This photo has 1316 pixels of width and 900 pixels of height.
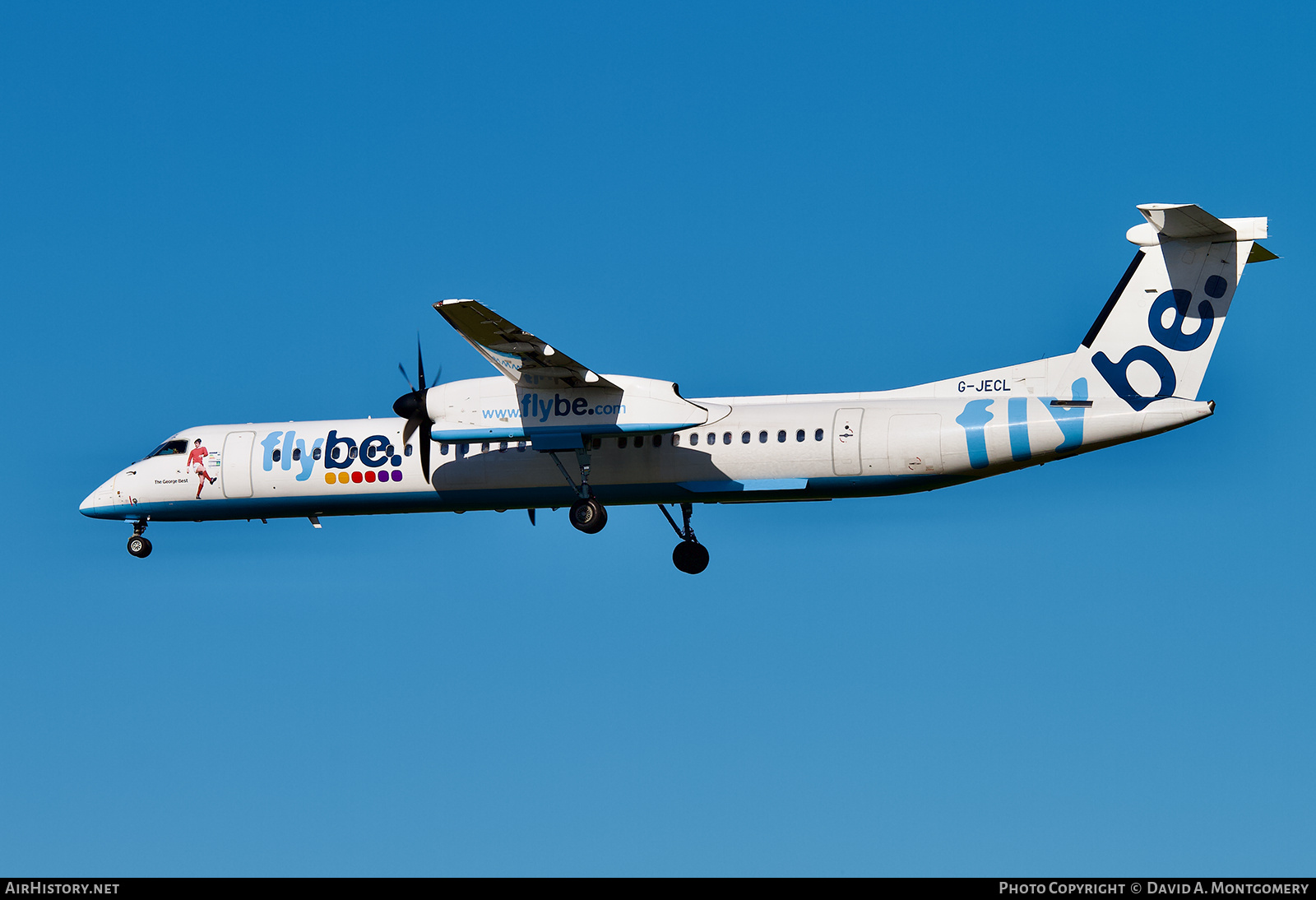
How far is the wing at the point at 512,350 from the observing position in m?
24.2

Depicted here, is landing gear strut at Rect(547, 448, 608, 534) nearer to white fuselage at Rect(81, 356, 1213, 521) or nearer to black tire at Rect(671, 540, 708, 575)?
white fuselage at Rect(81, 356, 1213, 521)

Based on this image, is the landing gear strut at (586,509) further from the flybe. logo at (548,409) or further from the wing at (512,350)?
the wing at (512,350)

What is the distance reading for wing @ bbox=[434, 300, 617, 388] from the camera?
79.3 ft

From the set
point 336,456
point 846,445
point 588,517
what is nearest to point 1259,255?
point 846,445

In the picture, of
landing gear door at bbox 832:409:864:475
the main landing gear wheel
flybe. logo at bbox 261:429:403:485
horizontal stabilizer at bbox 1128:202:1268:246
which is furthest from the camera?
flybe. logo at bbox 261:429:403:485

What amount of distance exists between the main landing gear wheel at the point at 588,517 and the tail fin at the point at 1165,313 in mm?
7664

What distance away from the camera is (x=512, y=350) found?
81.8ft

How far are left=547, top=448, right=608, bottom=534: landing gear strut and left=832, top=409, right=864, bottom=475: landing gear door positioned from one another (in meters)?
4.00

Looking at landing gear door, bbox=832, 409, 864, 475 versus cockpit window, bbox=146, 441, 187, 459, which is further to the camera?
cockpit window, bbox=146, 441, 187, 459

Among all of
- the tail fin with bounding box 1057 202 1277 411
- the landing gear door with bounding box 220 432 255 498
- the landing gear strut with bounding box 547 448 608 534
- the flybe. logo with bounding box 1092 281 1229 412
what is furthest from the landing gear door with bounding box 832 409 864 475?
the landing gear door with bounding box 220 432 255 498

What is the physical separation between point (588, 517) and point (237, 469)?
711 centimetres

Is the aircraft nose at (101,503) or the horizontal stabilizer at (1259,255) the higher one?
the horizontal stabilizer at (1259,255)

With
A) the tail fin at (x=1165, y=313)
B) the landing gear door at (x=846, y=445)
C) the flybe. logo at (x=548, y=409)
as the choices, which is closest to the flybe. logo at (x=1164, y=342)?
the tail fin at (x=1165, y=313)
